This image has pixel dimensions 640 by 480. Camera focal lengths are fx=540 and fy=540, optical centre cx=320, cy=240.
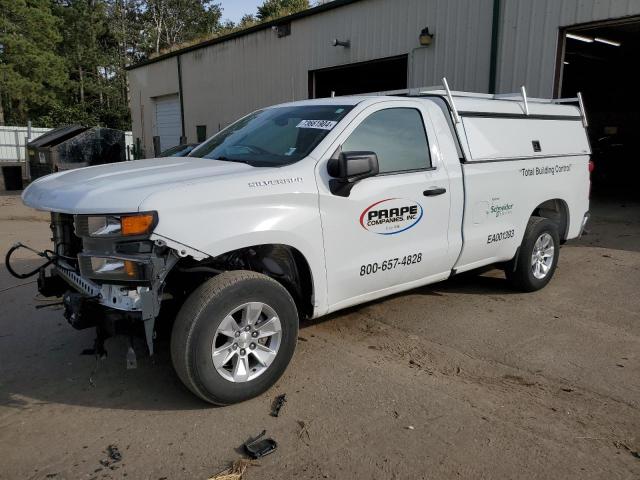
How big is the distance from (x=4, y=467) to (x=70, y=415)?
558 millimetres

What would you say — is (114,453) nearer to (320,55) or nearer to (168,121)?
(320,55)

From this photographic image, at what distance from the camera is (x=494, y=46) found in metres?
9.96

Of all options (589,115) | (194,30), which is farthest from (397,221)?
(194,30)

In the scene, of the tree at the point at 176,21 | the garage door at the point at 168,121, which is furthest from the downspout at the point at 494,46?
the tree at the point at 176,21

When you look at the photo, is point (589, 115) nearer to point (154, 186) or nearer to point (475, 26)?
point (475, 26)

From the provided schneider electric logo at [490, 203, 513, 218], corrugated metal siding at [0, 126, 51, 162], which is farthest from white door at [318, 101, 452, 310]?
corrugated metal siding at [0, 126, 51, 162]

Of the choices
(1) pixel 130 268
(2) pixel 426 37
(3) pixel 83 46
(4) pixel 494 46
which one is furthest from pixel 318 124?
(3) pixel 83 46

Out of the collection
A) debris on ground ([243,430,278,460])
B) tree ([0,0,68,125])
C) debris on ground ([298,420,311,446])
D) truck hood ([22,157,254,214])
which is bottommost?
debris on ground ([298,420,311,446])

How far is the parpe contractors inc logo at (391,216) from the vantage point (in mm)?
4078

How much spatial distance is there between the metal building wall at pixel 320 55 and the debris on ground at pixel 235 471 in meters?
9.14

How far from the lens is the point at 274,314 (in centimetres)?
359

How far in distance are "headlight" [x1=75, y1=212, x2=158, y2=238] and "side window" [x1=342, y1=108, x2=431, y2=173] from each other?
5.26 ft

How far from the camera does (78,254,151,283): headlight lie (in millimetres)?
3150

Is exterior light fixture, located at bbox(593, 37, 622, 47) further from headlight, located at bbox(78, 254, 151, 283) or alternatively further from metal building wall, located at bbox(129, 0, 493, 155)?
headlight, located at bbox(78, 254, 151, 283)
